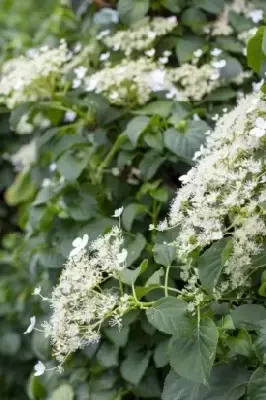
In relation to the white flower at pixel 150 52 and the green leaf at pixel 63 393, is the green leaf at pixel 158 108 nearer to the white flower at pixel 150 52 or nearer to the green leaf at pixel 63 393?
the white flower at pixel 150 52

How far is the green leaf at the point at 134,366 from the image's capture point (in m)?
1.12

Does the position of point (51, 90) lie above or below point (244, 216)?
below

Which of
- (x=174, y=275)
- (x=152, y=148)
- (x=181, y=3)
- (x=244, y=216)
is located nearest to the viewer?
(x=244, y=216)

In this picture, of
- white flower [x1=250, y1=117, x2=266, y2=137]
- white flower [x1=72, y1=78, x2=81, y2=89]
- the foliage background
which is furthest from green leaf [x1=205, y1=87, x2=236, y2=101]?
white flower [x1=250, y1=117, x2=266, y2=137]

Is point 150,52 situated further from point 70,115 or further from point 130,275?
point 130,275

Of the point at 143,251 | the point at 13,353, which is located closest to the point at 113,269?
the point at 143,251

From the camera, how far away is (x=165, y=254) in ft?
3.03

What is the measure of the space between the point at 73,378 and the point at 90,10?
0.75m

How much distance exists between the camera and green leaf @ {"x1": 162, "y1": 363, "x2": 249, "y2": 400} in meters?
0.82

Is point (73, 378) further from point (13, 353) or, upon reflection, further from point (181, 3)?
point (181, 3)

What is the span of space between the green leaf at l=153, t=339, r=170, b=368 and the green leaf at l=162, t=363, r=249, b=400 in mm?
205

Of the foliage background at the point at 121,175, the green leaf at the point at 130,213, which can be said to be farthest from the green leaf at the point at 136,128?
the green leaf at the point at 130,213

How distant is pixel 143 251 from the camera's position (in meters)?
1.15

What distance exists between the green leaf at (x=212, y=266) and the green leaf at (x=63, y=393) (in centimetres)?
44
